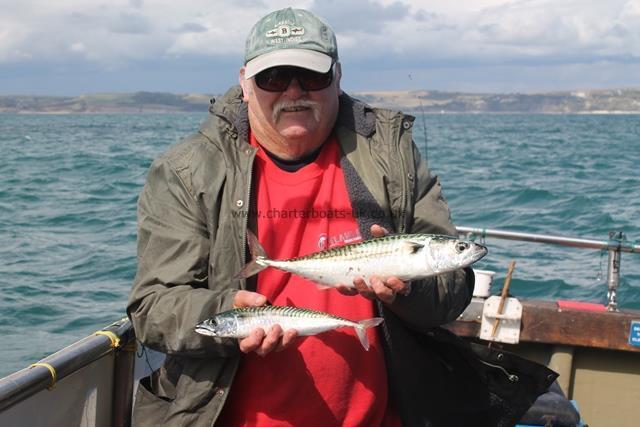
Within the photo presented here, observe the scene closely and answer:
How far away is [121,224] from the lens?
60.6 feet

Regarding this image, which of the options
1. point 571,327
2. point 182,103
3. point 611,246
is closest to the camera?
point 571,327

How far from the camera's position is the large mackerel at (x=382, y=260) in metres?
3.26

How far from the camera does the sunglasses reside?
3.44 metres

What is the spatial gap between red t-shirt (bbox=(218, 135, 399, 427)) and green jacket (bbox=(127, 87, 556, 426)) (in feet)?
0.27

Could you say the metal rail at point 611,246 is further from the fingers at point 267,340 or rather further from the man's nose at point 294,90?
the fingers at point 267,340

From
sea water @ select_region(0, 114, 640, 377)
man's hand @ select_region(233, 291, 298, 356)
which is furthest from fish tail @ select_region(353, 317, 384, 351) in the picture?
sea water @ select_region(0, 114, 640, 377)

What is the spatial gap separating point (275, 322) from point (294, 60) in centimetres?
100

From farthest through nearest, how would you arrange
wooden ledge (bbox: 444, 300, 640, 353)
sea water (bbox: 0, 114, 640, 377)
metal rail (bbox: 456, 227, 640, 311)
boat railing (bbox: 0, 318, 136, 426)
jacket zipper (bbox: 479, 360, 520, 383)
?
sea water (bbox: 0, 114, 640, 377)
metal rail (bbox: 456, 227, 640, 311)
wooden ledge (bbox: 444, 300, 640, 353)
jacket zipper (bbox: 479, 360, 520, 383)
boat railing (bbox: 0, 318, 136, 426)

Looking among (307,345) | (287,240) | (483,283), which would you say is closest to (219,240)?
(287,240)

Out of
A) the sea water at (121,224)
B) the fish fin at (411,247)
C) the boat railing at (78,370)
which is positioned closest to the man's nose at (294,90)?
the fish fin at (411,247)

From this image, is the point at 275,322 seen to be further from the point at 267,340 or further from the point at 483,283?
the point at 483,283

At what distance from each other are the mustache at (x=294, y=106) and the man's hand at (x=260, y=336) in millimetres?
721

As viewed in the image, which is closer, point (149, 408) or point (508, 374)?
point (149, 408)

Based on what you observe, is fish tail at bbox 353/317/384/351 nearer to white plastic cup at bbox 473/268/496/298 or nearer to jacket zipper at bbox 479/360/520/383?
jacket zipper at bbox 479/360/520/383
